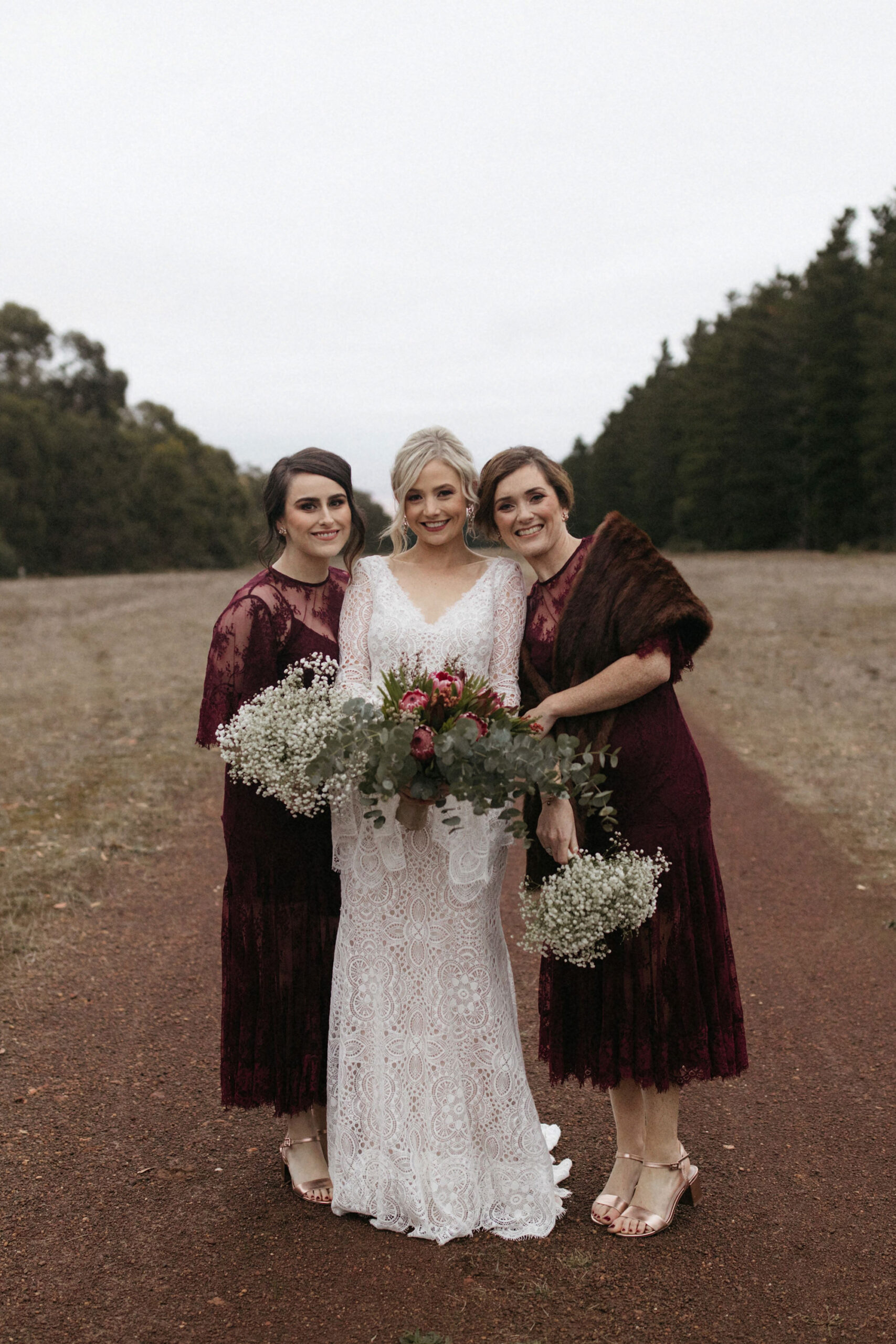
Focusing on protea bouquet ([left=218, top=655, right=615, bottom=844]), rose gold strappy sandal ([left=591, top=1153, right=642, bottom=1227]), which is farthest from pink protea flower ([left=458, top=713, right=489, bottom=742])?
rose gold strappy sandal ([left=591, top=1153, right=642, bottom=1227])

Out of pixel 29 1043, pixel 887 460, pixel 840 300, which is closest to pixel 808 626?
pixel 29 1043

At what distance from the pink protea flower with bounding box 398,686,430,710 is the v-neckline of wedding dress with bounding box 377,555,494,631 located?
501 mm

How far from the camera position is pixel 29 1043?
5180mm

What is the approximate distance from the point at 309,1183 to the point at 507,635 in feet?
6.73

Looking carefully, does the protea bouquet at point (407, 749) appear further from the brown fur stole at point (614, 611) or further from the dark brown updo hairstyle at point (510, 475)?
the dark brown updo hairstyle at point (510, 475)

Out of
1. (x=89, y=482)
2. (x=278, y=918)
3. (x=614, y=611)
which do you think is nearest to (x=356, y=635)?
(x=614, y=611)

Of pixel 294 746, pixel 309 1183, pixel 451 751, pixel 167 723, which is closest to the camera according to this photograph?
pixel 451 751

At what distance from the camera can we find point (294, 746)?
3.17 m

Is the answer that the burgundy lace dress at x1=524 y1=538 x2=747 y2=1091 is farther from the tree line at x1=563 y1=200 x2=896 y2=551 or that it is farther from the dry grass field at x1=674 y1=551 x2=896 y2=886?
the tree line at x1=563 y1=200 x2=896 y2=551

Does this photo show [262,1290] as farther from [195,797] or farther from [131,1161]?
[195,797]

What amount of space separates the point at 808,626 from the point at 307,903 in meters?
20.7

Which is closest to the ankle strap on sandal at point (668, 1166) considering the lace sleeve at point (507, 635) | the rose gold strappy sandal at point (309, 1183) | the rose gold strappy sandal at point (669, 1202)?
the rose gold strappy sandal at point (669, 1202)

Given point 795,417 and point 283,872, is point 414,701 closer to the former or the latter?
point 283,872

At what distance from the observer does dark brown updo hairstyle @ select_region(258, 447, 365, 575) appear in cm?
387
